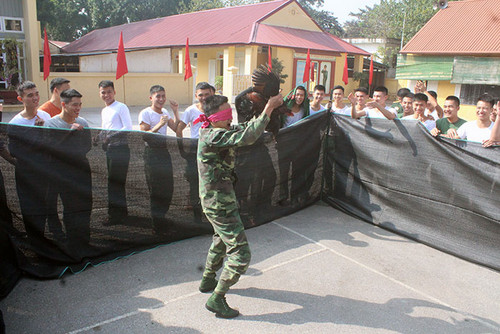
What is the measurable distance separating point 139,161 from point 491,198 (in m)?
3.79

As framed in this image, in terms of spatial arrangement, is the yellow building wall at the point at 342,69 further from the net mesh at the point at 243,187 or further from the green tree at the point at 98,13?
the green tree at the point at 98,13

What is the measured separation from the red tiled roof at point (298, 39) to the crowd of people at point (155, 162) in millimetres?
17445

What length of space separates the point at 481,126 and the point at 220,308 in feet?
11.8

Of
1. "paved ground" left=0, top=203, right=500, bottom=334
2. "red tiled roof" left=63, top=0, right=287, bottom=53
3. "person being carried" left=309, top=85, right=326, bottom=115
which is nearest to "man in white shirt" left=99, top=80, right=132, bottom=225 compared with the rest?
"paved ground" left=0, top=203, right=500, bottom=334

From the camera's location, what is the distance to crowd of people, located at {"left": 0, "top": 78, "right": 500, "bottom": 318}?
10.9ft

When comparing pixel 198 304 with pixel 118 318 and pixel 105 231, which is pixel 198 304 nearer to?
pixel 118 318

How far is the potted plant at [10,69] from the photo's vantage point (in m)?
16.4

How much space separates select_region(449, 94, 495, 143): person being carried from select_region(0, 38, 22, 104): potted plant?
1673 cm

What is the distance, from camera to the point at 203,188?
346 cm

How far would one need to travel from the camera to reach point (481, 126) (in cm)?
471

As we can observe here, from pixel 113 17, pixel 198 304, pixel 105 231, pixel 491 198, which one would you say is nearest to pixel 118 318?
pixel 198 304

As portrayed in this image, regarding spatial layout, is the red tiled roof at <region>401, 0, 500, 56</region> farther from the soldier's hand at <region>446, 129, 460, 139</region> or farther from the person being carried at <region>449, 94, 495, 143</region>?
the soldier's hand at <region>446, 129, 460, 139</region>

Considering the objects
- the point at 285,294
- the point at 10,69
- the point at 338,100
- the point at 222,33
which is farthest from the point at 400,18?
the point at 285,294

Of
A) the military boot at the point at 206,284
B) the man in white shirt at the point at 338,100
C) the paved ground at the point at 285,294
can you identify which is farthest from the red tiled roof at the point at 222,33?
the military boot at the point at 206,284
